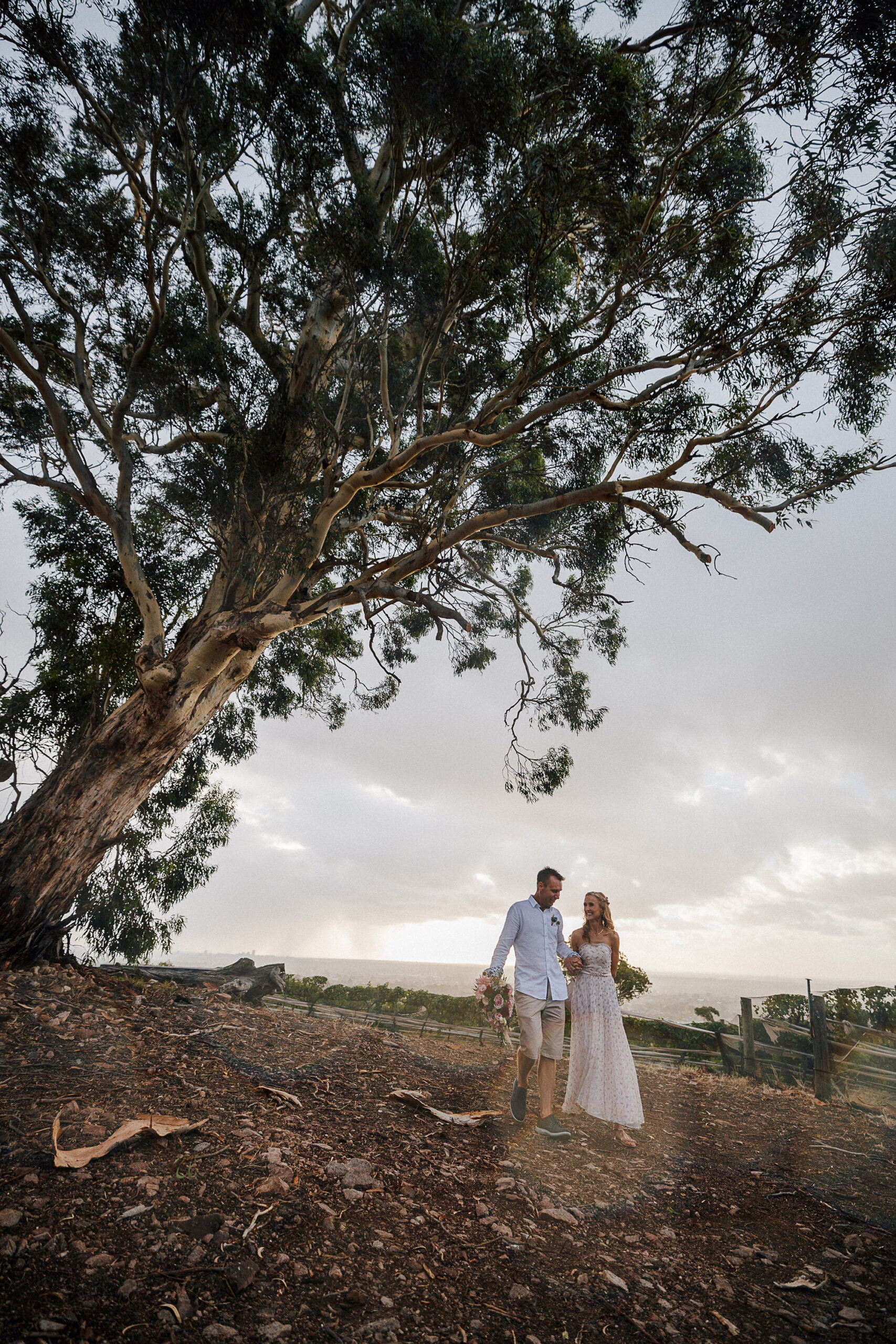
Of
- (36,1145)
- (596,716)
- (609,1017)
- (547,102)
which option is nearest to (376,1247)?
(36,1145)

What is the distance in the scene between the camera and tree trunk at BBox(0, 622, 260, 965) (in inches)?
263

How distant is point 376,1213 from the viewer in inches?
117

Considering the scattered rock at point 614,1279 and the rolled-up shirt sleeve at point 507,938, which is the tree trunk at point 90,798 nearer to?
the rolled-up shirt sleeve at point 507,938

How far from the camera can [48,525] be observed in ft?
35.3

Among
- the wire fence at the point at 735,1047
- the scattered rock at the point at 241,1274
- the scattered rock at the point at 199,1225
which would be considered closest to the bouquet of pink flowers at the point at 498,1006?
the wire fence at the point at 735,1047

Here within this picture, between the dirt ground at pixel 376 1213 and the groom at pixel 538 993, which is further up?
the groom at pixel 538 993

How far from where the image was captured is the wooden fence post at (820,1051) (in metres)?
6.99

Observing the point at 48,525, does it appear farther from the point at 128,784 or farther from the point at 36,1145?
the point at 36,1145

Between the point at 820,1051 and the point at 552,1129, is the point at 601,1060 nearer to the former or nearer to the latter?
the point at 552,1129

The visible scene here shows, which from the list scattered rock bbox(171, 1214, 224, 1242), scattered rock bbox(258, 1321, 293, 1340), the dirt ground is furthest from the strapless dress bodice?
scattered rock bbox(258, 1321, 293, 1340)

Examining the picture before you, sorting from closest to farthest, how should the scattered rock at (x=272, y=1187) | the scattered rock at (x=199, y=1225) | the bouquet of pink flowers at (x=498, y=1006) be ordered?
the scattered rock at (x=199, y=1225) → the scattered rock at (x=272, y=1187) → the bouquet of pink flowers at (x=498, y=1006)

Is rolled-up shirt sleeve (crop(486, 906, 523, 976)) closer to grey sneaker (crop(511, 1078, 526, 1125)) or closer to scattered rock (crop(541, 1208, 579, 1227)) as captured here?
grey sneaker (crop(511, 1078, 526, 1125))

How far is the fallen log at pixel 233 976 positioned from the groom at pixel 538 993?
217 inches

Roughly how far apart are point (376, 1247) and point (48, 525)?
1103 centimetres
